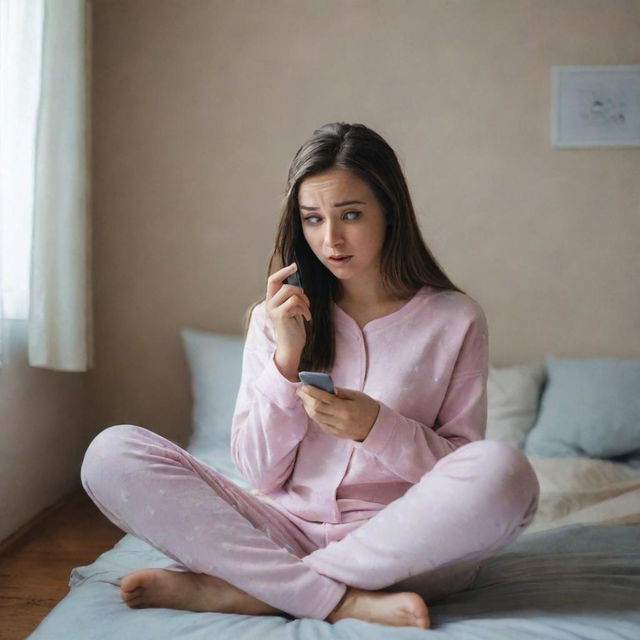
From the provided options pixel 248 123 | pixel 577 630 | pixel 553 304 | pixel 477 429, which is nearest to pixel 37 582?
pixel 477 429

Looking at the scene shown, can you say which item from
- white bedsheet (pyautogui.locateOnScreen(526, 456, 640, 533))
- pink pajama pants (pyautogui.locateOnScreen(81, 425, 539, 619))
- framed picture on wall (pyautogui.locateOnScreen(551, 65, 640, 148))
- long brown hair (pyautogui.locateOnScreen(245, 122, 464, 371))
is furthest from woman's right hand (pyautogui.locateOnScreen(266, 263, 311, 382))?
framed picture on wall (pyautogui.locateOnScreen(551, 65, 640, 148))

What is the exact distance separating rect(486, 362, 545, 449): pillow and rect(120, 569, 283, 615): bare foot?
1.27 metres

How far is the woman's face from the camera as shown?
4.90 ft

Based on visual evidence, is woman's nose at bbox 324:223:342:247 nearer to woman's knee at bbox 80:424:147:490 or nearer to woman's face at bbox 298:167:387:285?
woman's face at bbox 298:167:387:285

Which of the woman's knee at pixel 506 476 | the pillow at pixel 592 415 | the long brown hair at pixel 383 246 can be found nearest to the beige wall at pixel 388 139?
the pillow at pixel 592 415

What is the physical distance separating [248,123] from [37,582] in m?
1.62

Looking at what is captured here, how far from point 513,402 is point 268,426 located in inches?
49.2

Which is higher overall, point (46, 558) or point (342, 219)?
point (342, 219)

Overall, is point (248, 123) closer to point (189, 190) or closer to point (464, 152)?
point (189, 190)

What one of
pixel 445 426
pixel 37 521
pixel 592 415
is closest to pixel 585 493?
pixel 592 415

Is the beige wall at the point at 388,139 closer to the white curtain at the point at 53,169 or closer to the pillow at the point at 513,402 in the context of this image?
the pillow at the point at 513,402

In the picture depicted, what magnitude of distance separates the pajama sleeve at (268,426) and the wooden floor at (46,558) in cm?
62

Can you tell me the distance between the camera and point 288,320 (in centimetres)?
150

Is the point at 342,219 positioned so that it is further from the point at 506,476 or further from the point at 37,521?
the point at 37,521
